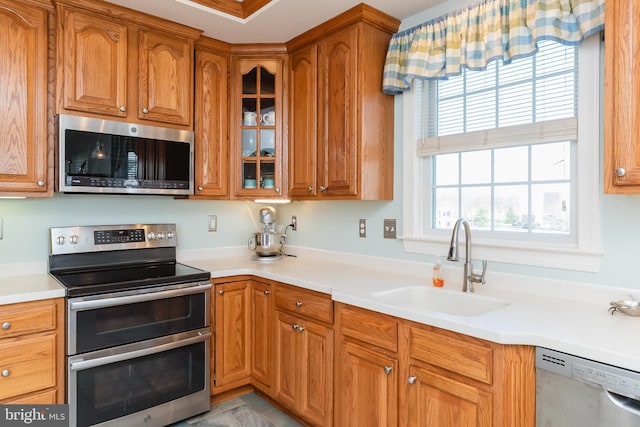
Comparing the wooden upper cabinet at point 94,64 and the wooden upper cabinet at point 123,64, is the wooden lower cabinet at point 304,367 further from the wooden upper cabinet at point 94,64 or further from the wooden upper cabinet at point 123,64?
the wooden upper cabinet at point 94,64

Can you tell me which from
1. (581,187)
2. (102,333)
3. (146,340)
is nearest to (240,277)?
(146,340)

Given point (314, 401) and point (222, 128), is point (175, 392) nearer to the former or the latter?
point (314, 401)

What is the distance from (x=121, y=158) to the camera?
2.36 m

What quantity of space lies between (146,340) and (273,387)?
0.81 meters

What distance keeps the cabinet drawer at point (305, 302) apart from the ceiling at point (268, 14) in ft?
5.33

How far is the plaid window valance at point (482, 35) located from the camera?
1644mm

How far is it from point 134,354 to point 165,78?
5.45 ft

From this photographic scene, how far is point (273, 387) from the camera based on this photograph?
2439mm

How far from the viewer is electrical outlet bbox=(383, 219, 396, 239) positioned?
246cm

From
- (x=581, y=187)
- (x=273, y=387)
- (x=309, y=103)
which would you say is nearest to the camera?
(x=581, y=187)

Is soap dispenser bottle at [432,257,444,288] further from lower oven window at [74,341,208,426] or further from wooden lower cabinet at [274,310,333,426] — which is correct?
lower oven window at [74,341,208,426]

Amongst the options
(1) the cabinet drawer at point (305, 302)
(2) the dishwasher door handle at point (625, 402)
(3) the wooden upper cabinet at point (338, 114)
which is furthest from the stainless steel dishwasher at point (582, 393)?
(3) the wooden upper cabinet at point (338, 114)

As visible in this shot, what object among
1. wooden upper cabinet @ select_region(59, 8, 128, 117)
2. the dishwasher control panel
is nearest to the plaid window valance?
the dishwasher control panel

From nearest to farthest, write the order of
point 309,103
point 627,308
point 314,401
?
point 627,308 < point 314,401 < point 309,103
